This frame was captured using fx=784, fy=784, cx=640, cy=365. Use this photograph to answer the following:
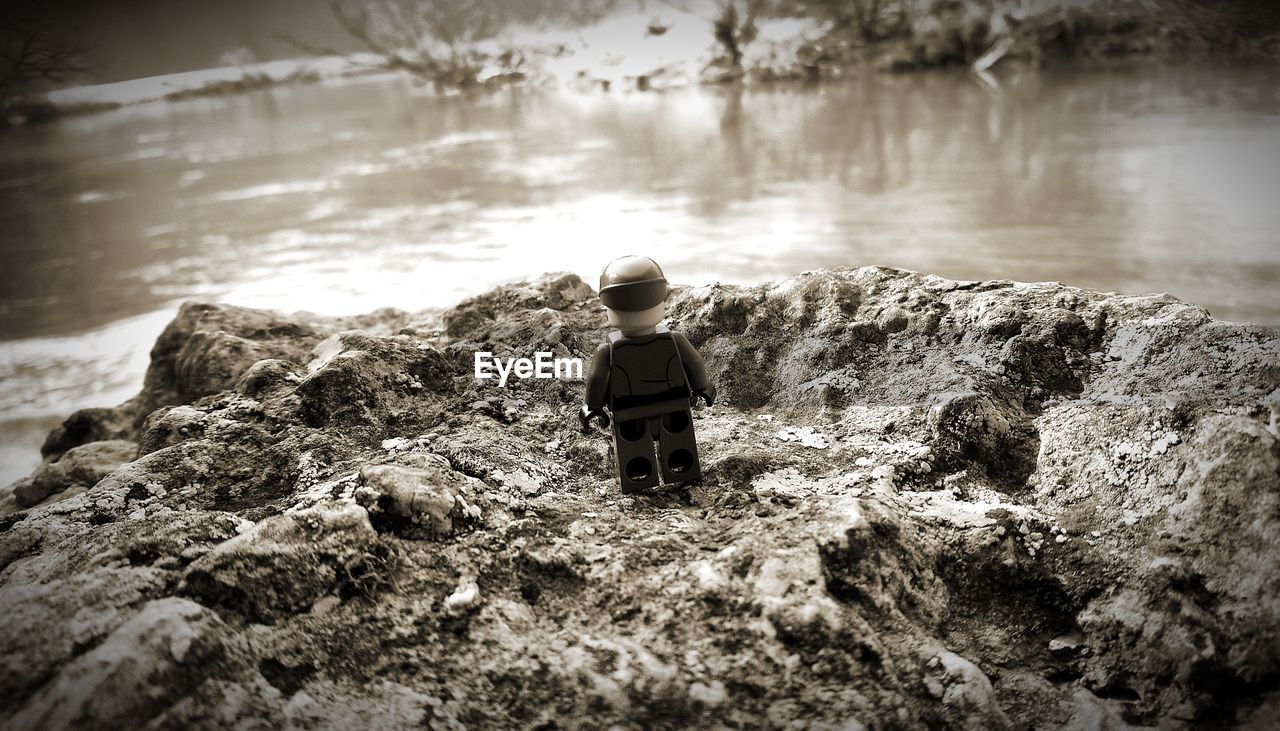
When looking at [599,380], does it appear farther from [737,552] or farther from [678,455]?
[737,552]

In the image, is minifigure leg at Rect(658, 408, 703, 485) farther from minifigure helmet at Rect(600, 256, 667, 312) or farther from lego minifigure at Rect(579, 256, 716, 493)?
minifigure helmet at Rect(600, 256, 667, 312)

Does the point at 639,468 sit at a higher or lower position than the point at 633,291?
lower

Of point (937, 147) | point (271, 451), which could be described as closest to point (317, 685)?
point (271, 451)

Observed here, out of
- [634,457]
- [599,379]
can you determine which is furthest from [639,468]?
[599,379]

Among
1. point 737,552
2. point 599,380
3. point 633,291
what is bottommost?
point 737,552

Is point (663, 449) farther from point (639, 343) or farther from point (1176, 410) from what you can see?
point (1176, 410)
